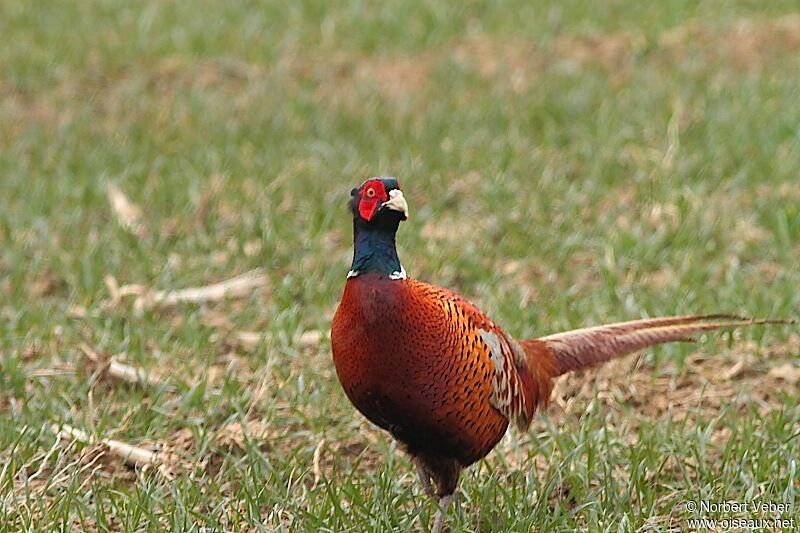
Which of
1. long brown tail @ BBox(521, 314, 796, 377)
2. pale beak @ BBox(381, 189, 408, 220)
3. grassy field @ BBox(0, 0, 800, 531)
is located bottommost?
grassy field @ BBox(0, 0, 800, 531)

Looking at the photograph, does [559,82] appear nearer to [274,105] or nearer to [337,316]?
[274,105]

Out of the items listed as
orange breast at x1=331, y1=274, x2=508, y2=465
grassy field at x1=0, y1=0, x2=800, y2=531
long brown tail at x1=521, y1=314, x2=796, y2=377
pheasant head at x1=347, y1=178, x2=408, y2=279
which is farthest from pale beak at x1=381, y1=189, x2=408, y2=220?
grassy field at x1=0, y1=0, x2=800, y2=531

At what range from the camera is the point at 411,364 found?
3.04 m

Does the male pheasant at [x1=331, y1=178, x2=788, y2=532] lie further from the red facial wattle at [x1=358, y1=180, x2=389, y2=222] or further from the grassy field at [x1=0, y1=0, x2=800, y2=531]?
the grassy field at [x1=0, y1=0, x2=800, y2=531]

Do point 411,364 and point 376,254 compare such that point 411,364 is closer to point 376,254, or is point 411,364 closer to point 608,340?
point 376,254

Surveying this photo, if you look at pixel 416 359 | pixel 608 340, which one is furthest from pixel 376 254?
pixel 608 340

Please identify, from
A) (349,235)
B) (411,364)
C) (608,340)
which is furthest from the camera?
(349,235)

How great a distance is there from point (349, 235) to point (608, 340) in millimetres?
2214

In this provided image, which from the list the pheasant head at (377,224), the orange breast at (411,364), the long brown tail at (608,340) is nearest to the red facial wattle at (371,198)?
the pheasant head at (377,224)

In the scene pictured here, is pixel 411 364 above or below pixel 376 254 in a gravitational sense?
below

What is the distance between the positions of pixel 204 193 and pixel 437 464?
3010mm

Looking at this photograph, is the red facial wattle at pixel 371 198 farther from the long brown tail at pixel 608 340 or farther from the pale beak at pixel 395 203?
the long brown tail at pixel 608 340

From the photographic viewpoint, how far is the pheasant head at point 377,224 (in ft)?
10.1

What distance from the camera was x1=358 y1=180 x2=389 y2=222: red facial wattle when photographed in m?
3.07
